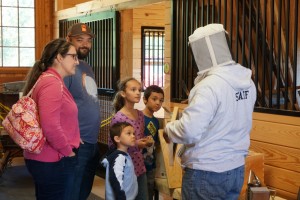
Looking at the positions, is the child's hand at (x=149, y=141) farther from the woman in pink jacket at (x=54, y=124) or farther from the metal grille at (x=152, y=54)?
the metal grille at (x=152, y=54)

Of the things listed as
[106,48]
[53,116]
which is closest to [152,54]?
[106,48]

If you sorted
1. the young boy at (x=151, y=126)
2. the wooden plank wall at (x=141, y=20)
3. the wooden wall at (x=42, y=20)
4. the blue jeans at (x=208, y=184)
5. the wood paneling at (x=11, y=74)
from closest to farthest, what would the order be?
the blue jeans at (x=208, y=184)
the young boy at (x=151, y=126)
the wooden plank wall at (x=141, y=20)
the wood paneling at (x=11, y=74)
the wooden wall at (x=42, y=20)

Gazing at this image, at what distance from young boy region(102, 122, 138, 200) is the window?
5064 mm

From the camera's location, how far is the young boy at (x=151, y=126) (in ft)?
12.8

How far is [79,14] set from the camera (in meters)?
7.08

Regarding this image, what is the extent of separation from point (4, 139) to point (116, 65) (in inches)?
66.0

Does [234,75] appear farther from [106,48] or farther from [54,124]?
[106,48]

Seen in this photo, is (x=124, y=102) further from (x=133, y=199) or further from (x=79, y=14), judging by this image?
(x=79, y=14)

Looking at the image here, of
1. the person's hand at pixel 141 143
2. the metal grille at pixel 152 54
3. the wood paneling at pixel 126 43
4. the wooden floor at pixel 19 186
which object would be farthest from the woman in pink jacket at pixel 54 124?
the metal grille at pixel 152 54

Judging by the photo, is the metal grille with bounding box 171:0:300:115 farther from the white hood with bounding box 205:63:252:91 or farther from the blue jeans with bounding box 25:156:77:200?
the blue jeans with bounding box 25:156:77:200

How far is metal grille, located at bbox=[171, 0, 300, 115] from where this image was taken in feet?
11.5

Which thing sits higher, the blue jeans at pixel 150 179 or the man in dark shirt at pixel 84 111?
the man in dark shirt at pixel 84 111

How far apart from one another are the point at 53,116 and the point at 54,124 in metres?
0.05

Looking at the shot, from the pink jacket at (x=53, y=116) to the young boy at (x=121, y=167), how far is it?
23.4 inches
